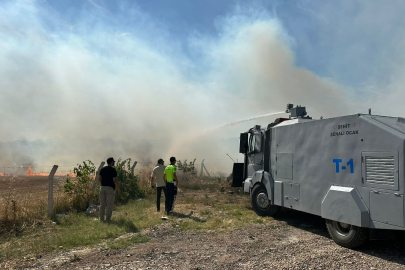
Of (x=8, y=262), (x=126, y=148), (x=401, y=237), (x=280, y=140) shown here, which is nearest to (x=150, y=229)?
(x=8, y=262)

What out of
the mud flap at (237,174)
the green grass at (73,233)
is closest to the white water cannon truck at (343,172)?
the mud flap at (237,174)

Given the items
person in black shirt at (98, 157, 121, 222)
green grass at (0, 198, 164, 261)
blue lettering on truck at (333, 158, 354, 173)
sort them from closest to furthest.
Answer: blue lettering on truck at (333, 158, 354, 173)
green grass at (0, 198, 164, 261)
person in black shirt at (98, 157, 121, 222)

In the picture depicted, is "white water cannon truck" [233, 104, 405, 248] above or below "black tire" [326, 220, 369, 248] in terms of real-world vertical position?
above

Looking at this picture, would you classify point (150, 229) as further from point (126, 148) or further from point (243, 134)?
point (126, 148)

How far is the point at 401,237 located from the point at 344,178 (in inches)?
81.8

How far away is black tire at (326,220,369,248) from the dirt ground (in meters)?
0.16

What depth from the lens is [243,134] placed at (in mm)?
10398

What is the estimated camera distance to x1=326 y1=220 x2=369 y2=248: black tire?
562 centimetres

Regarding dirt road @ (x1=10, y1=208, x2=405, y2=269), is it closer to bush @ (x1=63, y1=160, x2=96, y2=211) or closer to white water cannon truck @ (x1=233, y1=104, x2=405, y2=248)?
white water cannon truck @ (x1=233, y1=104, x2=405, y2=248)

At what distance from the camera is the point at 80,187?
419 inches

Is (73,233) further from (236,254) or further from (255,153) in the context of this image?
(255,153)

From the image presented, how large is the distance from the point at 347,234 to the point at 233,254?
2.37 meters

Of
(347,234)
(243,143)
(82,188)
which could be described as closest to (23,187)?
(82,188)

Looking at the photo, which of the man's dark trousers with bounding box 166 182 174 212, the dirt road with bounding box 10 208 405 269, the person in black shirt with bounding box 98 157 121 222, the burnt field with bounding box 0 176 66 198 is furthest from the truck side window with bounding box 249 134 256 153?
the burnt field with bounding box 0 176 66 198
